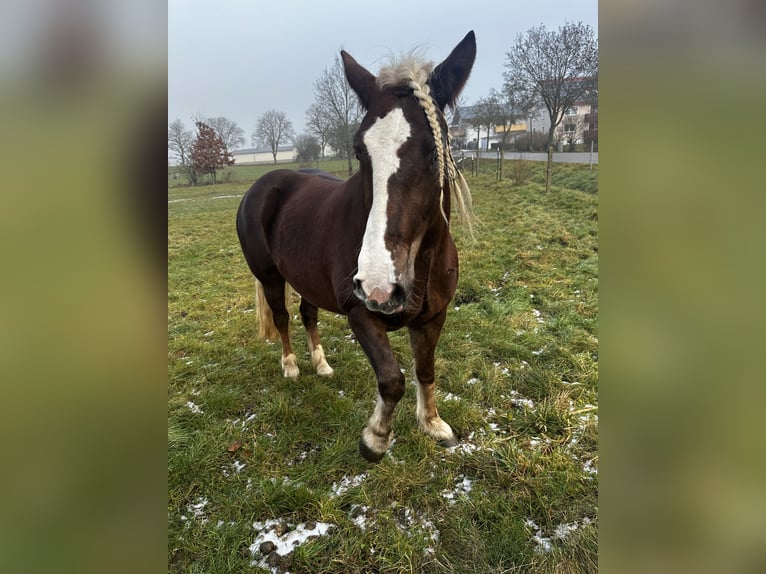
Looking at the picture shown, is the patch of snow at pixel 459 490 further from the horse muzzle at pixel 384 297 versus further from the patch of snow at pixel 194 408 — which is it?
the patch of snow at pixel 194 408

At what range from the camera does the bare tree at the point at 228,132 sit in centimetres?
2345

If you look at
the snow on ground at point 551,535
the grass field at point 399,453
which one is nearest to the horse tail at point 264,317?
the grass field at point 399,453

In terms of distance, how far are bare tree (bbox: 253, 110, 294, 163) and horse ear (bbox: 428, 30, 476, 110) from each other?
2362cm

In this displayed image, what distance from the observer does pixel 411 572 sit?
1.69m

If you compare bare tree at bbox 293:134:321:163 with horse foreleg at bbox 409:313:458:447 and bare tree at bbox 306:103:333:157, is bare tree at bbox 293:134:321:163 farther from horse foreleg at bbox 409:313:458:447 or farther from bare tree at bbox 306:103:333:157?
horse foreleg at bbox 409:313:458:447

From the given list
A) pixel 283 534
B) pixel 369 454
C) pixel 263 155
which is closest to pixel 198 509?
pixel 283 534

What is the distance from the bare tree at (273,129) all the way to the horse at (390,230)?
22.8m

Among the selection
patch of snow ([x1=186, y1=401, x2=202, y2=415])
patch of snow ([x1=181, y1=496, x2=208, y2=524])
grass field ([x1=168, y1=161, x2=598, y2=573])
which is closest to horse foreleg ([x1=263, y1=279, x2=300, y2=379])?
grass field ([x1=168, y1=161, x2=598, y2=573])

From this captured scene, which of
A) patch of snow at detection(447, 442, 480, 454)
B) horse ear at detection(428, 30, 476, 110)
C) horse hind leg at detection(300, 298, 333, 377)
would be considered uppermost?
horse ear at detection(428, 30, 476, 110)

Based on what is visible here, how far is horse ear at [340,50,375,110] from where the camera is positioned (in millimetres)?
1828

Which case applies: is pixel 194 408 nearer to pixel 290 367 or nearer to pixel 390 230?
pixel 290 367
